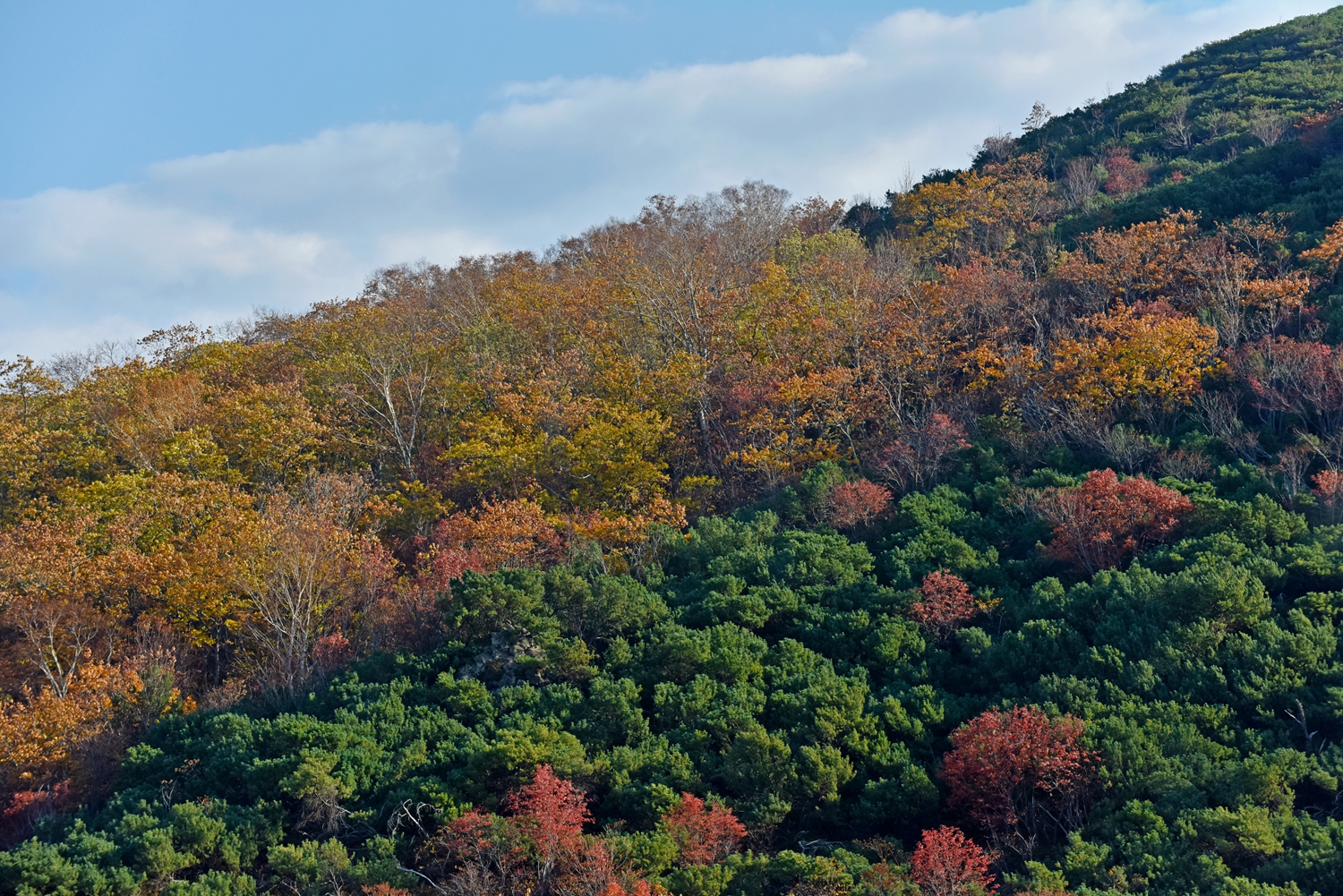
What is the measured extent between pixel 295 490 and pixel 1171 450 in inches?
1059

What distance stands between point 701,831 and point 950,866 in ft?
14.3

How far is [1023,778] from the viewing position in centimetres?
1791

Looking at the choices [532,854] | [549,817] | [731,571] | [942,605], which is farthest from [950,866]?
[731,571]

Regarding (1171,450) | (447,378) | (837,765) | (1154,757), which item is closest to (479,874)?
(837,765)

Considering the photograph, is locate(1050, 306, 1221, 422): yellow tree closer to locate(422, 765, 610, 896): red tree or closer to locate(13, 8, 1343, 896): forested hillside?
locate(13, 8, 1343, 896): forested hillside

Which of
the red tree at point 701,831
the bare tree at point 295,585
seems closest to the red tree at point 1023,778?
the red tree at point 701,831

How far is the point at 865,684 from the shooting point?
21.2 metres

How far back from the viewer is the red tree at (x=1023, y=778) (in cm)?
1759

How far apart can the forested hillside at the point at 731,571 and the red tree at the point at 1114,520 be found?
11 centimetres

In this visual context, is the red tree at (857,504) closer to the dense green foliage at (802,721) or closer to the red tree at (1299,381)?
the dense green foliage at (802,721)

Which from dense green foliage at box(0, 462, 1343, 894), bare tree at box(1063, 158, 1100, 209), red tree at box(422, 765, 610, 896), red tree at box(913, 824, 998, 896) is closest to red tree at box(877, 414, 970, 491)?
dense green foliage at box(0, 462, 1343, 894)

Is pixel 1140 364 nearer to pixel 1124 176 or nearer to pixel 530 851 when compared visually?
pixel 530 851

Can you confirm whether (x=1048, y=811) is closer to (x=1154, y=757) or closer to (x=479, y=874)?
(x=1154, y=757)

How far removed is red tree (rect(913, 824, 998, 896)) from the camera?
15570mm
